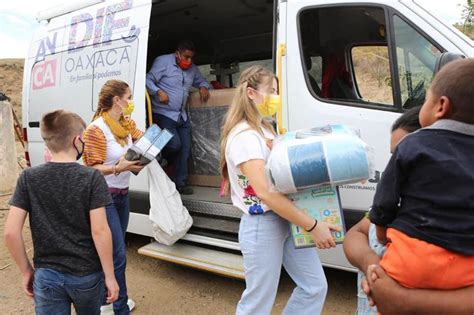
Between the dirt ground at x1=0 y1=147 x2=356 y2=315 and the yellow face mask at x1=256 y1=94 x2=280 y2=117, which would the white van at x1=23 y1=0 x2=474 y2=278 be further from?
the yellow face mask at x1=256 y1=94 x2=280 y2=117

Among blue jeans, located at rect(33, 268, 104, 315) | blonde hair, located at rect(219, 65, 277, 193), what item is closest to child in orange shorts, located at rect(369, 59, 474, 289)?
blonde hair, located at rect(219, 65, 277, 193)

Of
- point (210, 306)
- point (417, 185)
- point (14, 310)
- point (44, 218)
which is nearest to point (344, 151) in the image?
point (417, 185)

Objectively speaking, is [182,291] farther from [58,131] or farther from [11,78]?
[11,78]

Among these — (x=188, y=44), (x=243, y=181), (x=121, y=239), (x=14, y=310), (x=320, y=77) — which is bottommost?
(x=14, y=310)

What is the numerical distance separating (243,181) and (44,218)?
94cm

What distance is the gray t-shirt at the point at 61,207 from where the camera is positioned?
6.49 feet

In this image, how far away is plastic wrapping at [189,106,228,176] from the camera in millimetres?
5008

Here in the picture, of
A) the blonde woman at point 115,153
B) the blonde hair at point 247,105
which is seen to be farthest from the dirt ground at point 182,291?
the blonde hair at point 247,105

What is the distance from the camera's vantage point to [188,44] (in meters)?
4.91

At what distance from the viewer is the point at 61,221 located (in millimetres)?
2006

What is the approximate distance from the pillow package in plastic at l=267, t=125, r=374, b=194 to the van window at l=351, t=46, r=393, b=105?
4.24 feet

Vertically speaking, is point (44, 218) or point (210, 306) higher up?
point (44, 218)

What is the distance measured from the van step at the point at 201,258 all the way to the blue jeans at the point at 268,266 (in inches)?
45.2

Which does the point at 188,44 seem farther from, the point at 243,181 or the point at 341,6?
the point at 243,181
